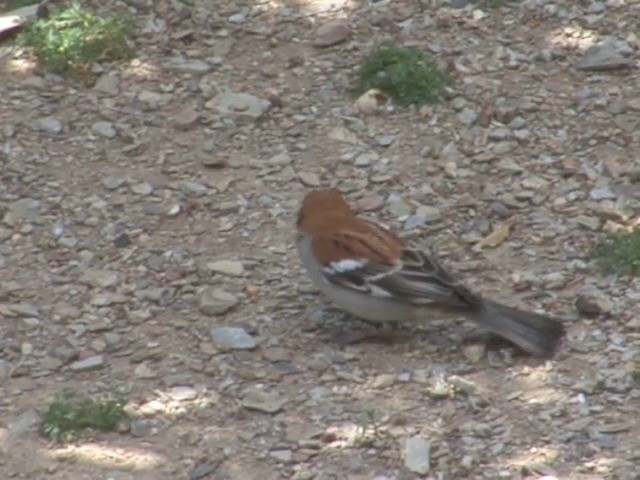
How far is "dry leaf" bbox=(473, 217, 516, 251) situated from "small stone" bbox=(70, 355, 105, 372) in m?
1.92

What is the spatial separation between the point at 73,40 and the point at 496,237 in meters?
2.89

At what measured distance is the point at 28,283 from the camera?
7707 mm

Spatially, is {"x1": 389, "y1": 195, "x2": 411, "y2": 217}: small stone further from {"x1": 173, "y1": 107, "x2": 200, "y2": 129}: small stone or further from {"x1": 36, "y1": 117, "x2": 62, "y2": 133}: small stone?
{"x1": 36, "y1": 117, "x2": 62, "y2": 133}: small stone

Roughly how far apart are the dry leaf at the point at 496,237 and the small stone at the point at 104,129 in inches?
86.7

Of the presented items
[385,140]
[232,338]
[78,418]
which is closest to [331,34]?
[385,140]

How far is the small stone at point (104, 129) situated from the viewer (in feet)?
28.7

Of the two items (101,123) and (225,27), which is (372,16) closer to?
(225,27)

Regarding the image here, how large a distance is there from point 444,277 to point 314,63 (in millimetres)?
2489

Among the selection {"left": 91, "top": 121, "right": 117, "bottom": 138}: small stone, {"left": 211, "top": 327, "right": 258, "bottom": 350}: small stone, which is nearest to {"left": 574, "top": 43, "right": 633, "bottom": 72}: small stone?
{"left": 91, "top": 121, "right": 117, "bottom": 138}: small stone

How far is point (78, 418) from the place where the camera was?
21.5 feet

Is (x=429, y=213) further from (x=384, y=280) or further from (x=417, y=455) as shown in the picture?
(x=417, y=455)

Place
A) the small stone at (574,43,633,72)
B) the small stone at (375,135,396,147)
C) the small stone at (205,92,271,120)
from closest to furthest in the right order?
the small stone at (375,135,396,147) → the small stone at (205,92,271,120) → the small stone at (574,43,633,72)

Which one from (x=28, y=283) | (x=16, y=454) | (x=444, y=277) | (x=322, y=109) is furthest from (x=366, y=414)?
(x=322, y=109)

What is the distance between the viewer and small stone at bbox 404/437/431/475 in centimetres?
619
